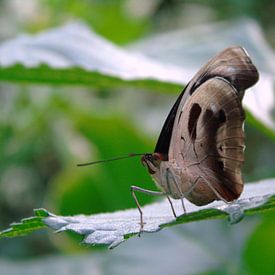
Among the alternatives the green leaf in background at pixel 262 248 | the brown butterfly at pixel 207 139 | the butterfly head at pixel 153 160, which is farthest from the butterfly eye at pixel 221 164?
the green leaf in background at pixel 262 248

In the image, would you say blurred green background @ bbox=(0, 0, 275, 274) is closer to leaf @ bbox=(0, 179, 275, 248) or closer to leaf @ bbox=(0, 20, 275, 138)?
leaf @ bbox=(0, 20, 275, 138)

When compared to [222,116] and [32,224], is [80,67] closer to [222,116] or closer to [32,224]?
[222,116]

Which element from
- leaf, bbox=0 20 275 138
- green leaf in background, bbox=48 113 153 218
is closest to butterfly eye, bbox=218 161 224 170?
leaf, bbox=0 20 275 138

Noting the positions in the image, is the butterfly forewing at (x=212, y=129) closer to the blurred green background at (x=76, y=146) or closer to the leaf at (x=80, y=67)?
the leaf at (x=80, y=67)

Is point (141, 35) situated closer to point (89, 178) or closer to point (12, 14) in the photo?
point (12, 14)

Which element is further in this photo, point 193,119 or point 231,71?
point 193,119

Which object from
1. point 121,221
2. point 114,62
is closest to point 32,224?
point 121,221

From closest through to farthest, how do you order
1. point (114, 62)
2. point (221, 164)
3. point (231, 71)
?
point (231, 71) → point (221, 164) → point (114, 62)
